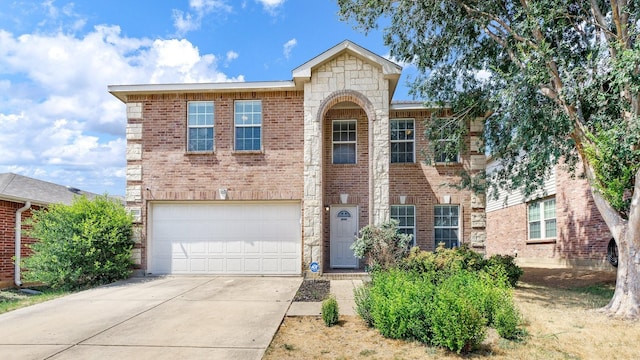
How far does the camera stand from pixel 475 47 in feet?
39.3

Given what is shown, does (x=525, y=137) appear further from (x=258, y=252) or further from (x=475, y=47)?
(x=258, y=252)

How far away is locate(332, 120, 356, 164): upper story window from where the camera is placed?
46.9 ft

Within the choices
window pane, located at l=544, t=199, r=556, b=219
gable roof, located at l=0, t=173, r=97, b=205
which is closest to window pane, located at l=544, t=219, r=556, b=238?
window pane, located at l=544, t=199, r=556, b=219

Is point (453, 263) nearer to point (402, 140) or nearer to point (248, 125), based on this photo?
point (402, 140)

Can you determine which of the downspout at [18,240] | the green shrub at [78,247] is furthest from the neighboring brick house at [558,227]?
the downspout at [18,240]

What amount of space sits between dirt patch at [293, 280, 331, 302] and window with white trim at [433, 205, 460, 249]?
444 centimetres

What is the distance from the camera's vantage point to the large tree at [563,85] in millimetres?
8227

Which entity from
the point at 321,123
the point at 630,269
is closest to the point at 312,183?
the point at 321,123

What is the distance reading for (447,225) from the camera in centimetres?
1395

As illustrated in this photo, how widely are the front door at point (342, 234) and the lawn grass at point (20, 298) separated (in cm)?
801

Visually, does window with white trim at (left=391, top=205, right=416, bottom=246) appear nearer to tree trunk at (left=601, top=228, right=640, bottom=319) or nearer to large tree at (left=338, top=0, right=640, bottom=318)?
large tree at (left=338, top=0, right=640, bottom=318)

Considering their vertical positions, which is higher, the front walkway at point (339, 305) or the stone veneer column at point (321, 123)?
the stone veneer column at point (321, 123)

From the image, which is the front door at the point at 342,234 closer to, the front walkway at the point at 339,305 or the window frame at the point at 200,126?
the front walkway at the point at 339,305

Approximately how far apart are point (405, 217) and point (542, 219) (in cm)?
833
